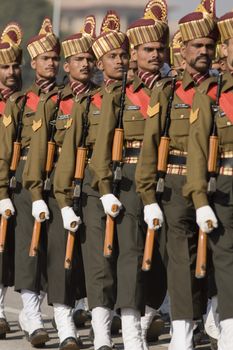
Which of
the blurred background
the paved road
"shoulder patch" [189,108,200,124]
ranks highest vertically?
the blurred background

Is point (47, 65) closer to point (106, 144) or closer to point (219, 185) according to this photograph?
point (106, 144)

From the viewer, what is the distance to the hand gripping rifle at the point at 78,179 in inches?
468

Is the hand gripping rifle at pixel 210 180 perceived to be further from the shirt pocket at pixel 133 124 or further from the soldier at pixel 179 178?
the shirt pocket at pixel 133 124

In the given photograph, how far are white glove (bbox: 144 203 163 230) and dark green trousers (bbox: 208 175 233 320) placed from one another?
50 centimetres

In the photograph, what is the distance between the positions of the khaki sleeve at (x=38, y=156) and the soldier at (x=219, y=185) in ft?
7.07

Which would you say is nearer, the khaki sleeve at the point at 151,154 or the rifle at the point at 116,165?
the khaki sleeve at the point at 151,154

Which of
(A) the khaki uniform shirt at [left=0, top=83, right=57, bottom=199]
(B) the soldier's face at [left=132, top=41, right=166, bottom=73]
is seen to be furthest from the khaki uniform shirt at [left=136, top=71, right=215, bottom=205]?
(A) the khaki uniform shirt at [left=0, top=83, right=57, bottom=199]

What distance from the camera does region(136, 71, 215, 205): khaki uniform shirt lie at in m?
10.9

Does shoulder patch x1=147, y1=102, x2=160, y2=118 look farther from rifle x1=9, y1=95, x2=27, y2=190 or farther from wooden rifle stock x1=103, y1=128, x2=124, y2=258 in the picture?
rifle x1=9, y1=95, x2=27, y2=190

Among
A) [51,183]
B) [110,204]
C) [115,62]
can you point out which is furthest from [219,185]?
[51,183]

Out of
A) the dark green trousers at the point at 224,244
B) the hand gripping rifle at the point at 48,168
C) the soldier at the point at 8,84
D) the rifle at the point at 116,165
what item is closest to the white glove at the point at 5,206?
the soldier at the point at 8,84

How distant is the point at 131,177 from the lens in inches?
448

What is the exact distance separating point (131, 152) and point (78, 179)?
2.14 feet

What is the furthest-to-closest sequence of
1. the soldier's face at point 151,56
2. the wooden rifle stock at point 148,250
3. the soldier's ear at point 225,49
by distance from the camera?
the soldier's face at point 151,56 < the wooden rifle stock at point 148,250 < the soldier's ear at point 225,49
